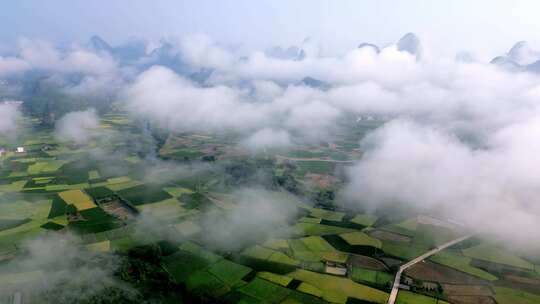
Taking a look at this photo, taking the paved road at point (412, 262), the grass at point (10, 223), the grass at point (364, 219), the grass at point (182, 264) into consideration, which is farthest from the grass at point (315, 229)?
the grass at point (10, 223)

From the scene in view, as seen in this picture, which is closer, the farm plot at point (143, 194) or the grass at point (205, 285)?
the grass at point (205, 285)

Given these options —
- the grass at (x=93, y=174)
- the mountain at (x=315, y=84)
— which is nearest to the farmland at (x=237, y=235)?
the grass at (x=93, y=174)

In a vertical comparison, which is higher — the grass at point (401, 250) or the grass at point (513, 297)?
the grass at point (401, 250)

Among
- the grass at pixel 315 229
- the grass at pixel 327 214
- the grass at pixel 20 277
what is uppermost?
the grass at pixel 327 214

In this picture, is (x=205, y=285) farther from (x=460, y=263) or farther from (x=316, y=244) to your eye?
(x=460, y=263)

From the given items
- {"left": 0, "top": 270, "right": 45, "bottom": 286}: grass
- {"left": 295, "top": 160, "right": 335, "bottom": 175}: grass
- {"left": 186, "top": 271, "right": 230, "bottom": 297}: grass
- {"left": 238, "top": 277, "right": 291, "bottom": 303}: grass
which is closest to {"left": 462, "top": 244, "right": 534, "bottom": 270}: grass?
{"left": 238, "top": 277, "right": 291, "bottom": 303}: grass

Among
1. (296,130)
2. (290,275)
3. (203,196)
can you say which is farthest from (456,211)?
(296,130)

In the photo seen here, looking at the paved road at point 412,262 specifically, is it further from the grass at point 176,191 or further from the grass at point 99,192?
the grass at point 99,192

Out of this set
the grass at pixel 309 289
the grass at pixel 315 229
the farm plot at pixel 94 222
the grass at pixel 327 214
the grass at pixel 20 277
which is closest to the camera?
the grass at pixel 20 277

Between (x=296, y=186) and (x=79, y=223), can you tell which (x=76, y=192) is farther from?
(x=296, y=186)

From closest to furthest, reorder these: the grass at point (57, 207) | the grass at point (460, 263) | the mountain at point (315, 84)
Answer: the grass at point (460, 263) → the grass at point (57, 207) → the mountain at point (315, 84)
